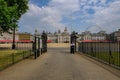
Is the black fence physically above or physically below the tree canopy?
below

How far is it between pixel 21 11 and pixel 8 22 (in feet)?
85.7

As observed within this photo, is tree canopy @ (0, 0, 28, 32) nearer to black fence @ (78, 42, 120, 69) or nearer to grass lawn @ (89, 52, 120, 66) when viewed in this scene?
black fence @ (78, 42, 120, 69)

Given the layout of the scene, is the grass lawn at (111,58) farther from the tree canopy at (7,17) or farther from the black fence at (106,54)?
the tree canopy at (7,17)

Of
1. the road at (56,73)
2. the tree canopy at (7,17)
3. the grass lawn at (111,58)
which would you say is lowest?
the road at (56,73)

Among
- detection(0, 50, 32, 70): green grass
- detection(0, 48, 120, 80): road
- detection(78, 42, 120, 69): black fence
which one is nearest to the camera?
detection(0, 48, 120, 80): road

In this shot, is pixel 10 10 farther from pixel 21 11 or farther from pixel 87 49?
pixel 21 11

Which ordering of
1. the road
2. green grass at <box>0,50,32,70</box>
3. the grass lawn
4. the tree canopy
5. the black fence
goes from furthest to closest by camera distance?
1. the tree canopy
2. the black fence
3. the grass lawn
4. green grass at <box>0,50,32,70</box>
5. the road

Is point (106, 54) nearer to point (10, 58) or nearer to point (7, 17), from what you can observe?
point (7, 17)

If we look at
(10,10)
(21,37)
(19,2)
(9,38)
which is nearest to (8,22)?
(10,10)

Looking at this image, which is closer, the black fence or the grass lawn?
the grass lawn

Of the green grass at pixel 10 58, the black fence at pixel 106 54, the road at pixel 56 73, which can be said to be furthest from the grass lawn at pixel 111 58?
the green grass at pixel 10 58

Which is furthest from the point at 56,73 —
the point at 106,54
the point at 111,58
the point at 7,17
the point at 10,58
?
the point at 106,54

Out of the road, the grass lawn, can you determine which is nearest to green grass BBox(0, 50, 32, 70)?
the road

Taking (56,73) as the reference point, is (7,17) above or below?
above
